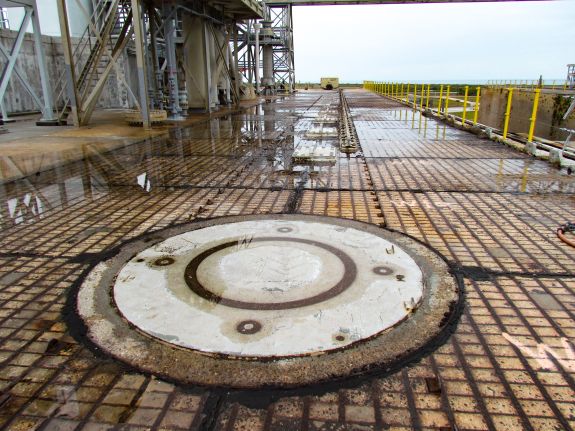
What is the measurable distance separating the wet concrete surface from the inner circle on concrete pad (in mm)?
712

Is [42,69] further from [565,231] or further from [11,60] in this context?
[565,231]

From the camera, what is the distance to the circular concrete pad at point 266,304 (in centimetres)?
218

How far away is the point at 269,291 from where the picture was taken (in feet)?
9.07

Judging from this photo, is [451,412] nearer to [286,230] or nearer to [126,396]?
[126,396]

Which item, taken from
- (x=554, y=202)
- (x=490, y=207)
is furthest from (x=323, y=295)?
(x=554, y=202)

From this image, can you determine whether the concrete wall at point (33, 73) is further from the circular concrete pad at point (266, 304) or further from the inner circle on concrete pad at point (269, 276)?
the inner circle on concrete pad at point (269, 276)

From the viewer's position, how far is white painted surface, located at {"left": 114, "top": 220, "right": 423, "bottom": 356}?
2.33m

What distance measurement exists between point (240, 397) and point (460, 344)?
4.04ft

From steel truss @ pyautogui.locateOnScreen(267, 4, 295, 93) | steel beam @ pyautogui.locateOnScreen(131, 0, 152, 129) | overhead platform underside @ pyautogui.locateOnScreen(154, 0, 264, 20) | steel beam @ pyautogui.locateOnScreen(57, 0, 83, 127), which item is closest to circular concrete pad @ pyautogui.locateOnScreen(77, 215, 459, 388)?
steel beam @ pyautogui.locateOnScreen(131, 0, 152, 129)

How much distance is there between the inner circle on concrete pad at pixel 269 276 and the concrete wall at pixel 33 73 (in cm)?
1510

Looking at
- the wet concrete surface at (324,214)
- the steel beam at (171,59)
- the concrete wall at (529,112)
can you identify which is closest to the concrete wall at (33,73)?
the steel beam at (171,59)

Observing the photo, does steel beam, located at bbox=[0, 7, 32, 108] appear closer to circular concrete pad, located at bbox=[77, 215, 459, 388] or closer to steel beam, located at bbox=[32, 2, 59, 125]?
steel beam, located at bbox=[32, 2, 59, 125]

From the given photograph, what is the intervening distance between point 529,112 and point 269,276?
2155 cm

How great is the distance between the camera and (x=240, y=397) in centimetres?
195
